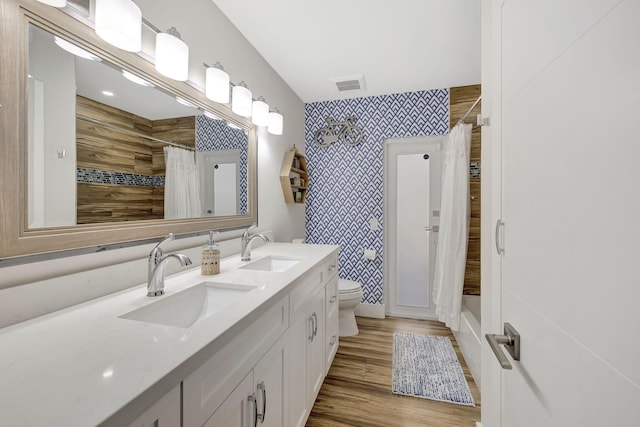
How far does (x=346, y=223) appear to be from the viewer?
10.7ft

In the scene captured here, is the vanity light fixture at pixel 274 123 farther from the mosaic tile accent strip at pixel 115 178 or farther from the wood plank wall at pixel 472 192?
the wood plank wall at pixel 472 192

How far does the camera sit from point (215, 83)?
160 centimetres

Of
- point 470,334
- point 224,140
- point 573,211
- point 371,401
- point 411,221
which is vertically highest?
point 224,140

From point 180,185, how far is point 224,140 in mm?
516

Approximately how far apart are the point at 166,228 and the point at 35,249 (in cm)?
52

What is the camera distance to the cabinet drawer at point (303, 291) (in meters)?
1.32

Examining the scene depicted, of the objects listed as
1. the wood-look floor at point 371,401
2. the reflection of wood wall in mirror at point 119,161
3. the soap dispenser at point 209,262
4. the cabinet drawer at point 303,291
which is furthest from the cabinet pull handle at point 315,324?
the reflection of wood wall in mirror at point 119,161

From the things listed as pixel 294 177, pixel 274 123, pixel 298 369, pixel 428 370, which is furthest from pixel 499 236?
pixel 294 177

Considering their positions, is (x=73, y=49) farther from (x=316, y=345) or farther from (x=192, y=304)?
(x=316, y=345)

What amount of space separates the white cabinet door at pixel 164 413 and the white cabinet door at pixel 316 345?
1.01m

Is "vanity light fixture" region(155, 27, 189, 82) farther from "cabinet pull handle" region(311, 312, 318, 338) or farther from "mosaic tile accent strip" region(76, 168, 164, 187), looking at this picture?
"cabinet pull handle" region(311, 312, 318, 338)

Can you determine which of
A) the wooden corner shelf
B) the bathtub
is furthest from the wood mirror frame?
the bathtub

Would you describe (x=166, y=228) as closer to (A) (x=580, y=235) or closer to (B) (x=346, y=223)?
(A) (x=580, y=235)

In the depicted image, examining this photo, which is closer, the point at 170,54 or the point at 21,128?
the point at 21,128
